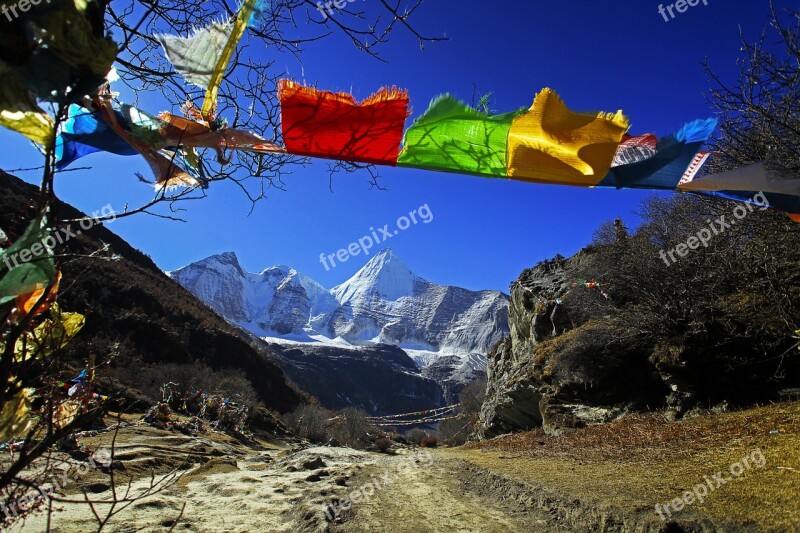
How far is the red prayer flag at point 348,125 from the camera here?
9.25ft

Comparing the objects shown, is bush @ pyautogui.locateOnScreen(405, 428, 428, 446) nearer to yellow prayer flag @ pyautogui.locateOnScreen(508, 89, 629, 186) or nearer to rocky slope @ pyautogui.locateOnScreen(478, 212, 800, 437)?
rocky slope @ pyautogui.locateOnScreen(478, 212, 800, 437)

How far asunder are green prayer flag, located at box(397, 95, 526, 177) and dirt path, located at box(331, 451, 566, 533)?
383 cm

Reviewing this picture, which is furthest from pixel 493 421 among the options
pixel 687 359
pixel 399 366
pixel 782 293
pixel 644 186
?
pixel 399 366

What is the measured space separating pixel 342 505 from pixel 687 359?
296 inches

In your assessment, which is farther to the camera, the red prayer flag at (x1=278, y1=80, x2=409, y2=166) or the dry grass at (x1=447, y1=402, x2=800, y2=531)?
the dry grass at (x1=447, y1=402, x2=800, y2=531)

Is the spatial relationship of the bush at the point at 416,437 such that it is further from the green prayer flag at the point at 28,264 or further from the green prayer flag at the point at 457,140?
the green prayer flag at the point at 28,264

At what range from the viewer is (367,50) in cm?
263

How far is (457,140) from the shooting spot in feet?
10.2

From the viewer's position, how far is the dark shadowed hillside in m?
30.1

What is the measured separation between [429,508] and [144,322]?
125 feet

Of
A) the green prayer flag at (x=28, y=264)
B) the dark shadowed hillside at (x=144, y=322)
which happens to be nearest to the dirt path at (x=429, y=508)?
the green prayer flag at (x=28, y=264)

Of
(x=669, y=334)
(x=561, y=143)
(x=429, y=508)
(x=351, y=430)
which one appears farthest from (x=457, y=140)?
(x=351, y=430)

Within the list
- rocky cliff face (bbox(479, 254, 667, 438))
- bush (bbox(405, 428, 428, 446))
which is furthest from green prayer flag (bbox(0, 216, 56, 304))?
bush (bbox(405, 428, 428, 446))

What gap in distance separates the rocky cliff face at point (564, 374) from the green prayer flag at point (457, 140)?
31.7ft
